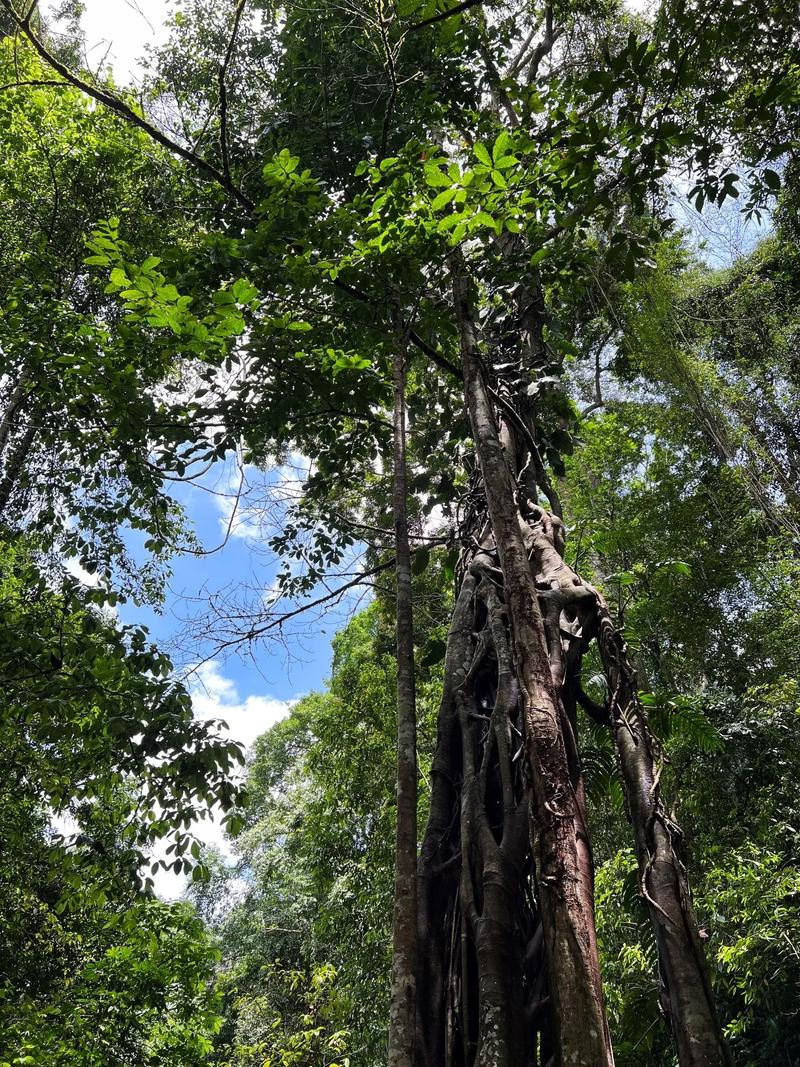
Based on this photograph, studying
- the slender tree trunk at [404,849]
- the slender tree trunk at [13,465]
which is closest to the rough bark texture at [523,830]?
the slender tree trunk at [404,849]

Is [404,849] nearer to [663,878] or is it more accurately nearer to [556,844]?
[556,844]

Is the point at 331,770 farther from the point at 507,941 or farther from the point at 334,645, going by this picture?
the point at 507,941

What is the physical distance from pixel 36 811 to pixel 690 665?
7.00m

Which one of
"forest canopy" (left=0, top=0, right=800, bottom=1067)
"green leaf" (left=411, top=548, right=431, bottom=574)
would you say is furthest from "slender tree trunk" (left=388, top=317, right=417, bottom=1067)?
"green leaf" (left=411, top=548, right=431, bottom=574)

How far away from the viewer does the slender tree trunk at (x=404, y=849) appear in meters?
1.72

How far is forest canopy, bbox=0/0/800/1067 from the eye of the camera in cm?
204

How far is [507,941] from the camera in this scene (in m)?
1.92

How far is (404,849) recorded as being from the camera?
6.26 feet

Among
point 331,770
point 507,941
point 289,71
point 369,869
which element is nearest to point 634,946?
point 369,869

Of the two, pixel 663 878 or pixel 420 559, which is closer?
pixel 663 878

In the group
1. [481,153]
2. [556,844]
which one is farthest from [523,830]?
[481,153]

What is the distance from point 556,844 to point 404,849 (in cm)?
44

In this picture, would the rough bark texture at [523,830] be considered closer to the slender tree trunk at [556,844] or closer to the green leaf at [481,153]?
the slender tree trunk at [556,844]

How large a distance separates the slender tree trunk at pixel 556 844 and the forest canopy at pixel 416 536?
0.03 ft
